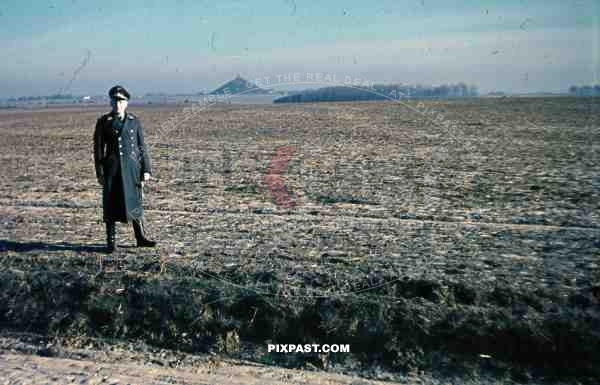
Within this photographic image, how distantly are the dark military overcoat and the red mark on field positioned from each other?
3.53 m

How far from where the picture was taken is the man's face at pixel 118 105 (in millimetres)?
6398

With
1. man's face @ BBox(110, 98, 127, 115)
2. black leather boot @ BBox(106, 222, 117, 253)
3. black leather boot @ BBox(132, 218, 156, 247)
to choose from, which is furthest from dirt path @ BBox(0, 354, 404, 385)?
man's face @ BBox(110, 98, 127, 115)

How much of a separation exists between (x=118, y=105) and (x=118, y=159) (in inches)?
24.1

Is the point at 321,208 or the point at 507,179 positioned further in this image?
the point at 507,179

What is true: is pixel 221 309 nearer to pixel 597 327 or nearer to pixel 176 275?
pixel 176 275

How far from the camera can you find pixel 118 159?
256 inches

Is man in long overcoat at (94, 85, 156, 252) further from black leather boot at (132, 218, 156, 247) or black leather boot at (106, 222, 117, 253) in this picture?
black leather boot at (132, 218, 156, 247)

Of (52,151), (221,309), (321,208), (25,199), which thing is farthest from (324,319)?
(52,151)

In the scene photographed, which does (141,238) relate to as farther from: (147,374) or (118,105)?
(147,374)

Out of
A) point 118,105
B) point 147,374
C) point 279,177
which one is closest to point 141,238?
point 118,105

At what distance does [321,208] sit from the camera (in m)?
Answer: 9.50

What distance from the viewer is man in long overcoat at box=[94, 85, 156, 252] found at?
21.2 ft

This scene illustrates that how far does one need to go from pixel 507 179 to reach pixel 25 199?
992 cm

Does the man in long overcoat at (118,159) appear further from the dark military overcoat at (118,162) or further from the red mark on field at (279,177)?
the red mark on field at (279,177)
